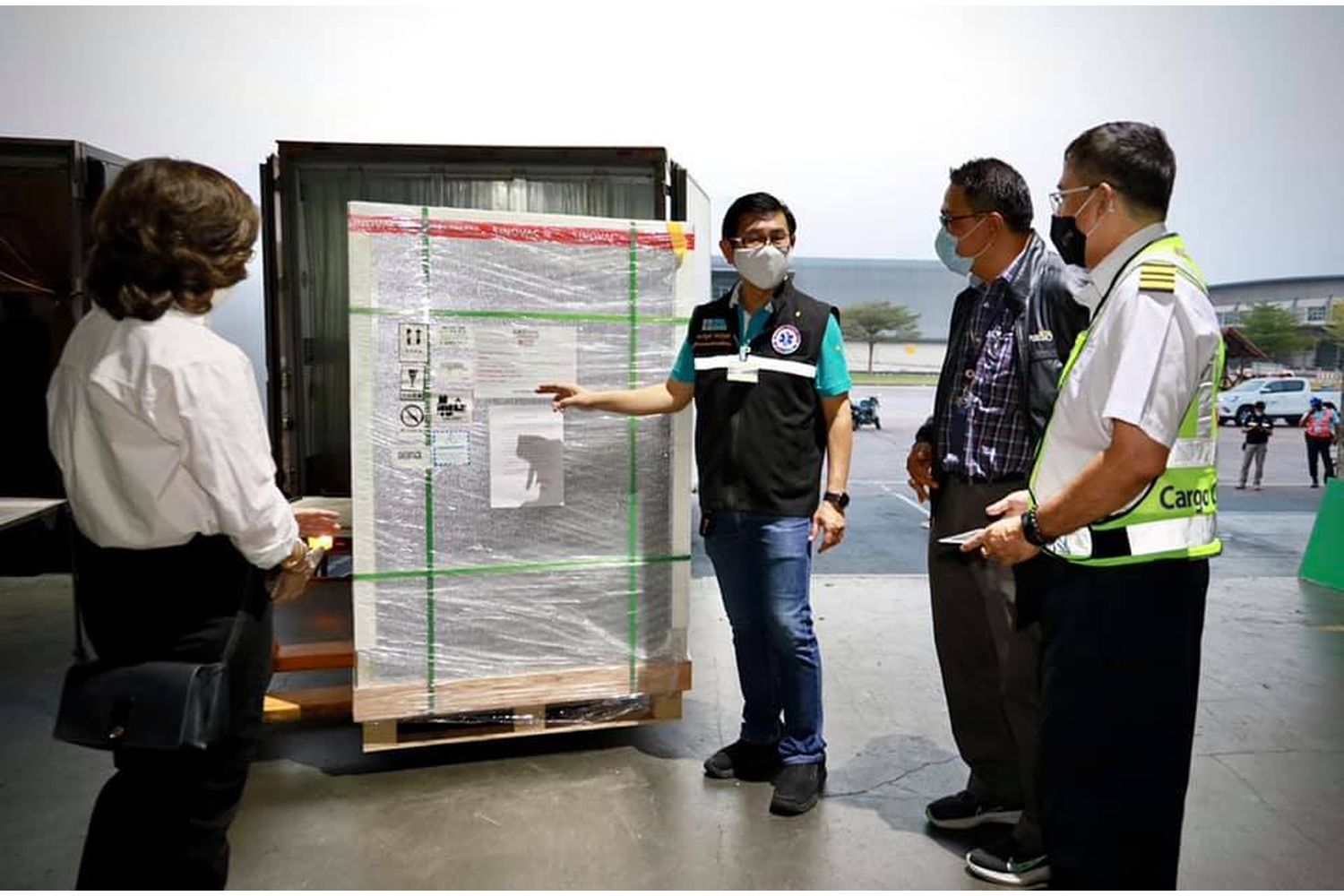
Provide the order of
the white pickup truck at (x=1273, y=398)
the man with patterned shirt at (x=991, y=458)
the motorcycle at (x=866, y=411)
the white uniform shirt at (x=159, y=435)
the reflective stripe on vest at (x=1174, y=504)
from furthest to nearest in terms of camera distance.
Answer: the white pickup truck at (x=1273, y=398) < the motorcycle at (x=866, y=411) < the man with patterned shirt at (x=991, y=458) < the reflective stripe on vest at (x=1174, y=504) < the white uniform shirt at (x=159, y=435)

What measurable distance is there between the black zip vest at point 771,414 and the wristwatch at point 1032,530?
1.10 metres

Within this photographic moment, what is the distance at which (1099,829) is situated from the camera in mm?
1821

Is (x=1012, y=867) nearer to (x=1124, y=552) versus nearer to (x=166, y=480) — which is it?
(x=1124, y=552)

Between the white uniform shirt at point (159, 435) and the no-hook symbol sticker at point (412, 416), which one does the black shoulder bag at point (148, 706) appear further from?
the no-hook symbol sticker at point (412, 416)

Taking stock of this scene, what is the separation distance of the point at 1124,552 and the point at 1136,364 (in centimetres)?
37

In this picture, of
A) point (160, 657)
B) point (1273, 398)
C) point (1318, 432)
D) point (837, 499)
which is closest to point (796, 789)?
point (837, 499)

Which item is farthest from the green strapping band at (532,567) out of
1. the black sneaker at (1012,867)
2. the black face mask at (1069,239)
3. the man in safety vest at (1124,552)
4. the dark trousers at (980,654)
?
the black face mask at (1069,239)

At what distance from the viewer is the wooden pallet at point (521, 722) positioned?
3113mm

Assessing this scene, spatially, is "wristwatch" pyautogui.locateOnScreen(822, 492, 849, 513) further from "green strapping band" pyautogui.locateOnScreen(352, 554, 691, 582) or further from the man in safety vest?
the man in safety vest

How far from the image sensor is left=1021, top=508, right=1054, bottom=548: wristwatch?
1.83 meters

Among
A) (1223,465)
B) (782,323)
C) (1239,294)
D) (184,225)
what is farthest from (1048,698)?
(1223,465)

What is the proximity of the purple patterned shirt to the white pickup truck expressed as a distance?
563 inches

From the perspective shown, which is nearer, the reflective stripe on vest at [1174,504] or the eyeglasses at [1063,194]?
the reflective stripe on vest at [1174,504]

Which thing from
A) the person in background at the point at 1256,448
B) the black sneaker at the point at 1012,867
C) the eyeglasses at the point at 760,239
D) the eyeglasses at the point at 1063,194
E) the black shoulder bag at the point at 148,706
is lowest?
the black sneaker at the point at 1012,867
